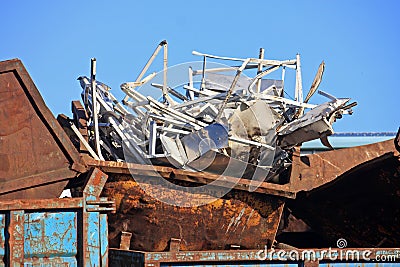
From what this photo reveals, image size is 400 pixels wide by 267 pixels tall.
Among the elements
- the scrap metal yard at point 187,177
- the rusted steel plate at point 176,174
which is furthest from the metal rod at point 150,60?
the rusted steel plate at point 176,174

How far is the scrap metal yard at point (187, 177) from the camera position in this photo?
3.74m

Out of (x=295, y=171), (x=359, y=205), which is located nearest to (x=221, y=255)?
(x=295, y=171)

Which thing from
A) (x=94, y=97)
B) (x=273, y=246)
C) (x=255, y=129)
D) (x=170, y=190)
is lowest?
(x=273, y=246)

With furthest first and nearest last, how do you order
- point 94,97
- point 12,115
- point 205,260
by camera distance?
point 94,97, point 12,115, point 205,260

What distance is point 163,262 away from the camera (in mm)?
3705

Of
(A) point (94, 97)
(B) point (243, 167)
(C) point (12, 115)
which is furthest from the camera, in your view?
(A) point (94, 97)

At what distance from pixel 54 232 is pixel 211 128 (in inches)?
54.8

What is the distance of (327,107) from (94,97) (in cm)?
176

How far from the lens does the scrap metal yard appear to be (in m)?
3.74

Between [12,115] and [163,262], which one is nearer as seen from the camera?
[163,262]

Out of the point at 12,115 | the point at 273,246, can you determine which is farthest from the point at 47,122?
the point at 273,246

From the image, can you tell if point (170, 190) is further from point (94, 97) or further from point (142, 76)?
point (142, 76)

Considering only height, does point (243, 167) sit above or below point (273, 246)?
above

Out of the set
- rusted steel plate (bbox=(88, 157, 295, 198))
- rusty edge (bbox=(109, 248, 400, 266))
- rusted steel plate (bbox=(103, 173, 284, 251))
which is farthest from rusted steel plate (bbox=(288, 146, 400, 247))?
rusty edge (bbox=(109, 248, 400, 266))
